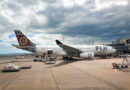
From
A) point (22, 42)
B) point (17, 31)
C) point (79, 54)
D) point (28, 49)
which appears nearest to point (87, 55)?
point (79, 54)

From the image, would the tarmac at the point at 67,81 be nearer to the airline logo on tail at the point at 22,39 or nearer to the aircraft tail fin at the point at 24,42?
→ the aircraft tail fin at the point at 24,42

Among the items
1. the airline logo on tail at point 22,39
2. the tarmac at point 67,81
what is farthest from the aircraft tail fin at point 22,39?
the tarmac at point 67,81

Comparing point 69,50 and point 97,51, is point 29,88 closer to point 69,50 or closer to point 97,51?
point 69,50

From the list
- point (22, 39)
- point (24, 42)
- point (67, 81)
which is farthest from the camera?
point (24, 42)

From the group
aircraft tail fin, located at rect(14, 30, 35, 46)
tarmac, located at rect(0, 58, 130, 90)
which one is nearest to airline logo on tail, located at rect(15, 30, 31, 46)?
aircraft tail fin, located at rect(14, 30, 35, 46)

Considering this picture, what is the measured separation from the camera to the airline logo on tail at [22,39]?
29.9 meters

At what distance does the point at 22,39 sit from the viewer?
98.2ft

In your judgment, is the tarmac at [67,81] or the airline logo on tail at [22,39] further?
the airline logo on tail at [22,39]

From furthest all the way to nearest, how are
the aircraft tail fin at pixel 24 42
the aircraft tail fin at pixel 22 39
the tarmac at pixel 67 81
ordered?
the aircraft tail fin at pixel 22 39 < the aircraft tail fin at pixel 24 42 < the tarmac at pixel 67 81

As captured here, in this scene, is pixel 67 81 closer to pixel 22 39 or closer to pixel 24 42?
pixel 24 42

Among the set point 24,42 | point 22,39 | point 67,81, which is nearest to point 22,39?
point 22,39

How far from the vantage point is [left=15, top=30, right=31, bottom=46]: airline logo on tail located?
29.9m

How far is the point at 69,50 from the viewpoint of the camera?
89.3ft

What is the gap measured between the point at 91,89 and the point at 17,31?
1098 inches
